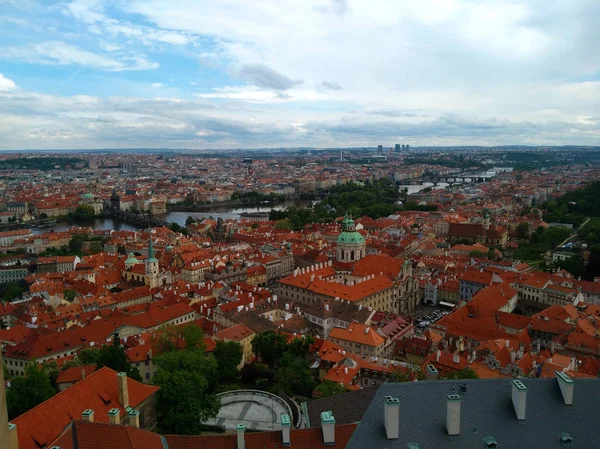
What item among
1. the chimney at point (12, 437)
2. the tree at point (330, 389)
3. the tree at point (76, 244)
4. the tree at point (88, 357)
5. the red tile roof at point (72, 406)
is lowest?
the tree at point (76, 244)

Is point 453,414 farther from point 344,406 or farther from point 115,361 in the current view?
point 115,361

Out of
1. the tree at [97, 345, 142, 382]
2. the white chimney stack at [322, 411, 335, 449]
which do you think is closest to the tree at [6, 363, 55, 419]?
the tree at [97, 345, 142, 382]

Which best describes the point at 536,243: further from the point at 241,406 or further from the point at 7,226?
the point at 7,226

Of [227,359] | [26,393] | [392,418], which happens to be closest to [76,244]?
[227,359]

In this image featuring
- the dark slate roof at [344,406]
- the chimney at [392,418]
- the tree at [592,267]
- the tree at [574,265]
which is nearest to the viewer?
the chimney at [392,418]

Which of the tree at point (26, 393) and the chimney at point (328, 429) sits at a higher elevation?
the chimney at point (328, 429)

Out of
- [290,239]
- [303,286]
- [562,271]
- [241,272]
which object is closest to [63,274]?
[241,272]

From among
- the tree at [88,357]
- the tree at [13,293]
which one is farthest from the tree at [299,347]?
the tree at [13,293]

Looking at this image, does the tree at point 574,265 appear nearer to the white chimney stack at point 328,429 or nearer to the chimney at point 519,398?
the chimney at point 519,398
